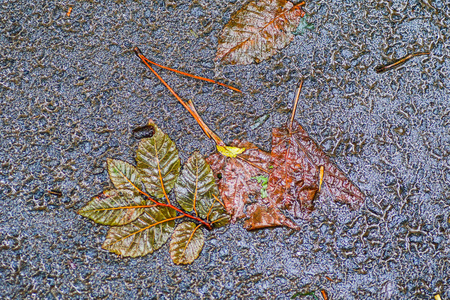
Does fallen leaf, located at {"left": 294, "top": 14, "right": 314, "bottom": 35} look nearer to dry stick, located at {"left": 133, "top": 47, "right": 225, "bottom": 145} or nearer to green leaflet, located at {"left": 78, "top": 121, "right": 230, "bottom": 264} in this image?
dry stick, located at {"left": 133, "top": 47, "right": 225, "bottom": 145}

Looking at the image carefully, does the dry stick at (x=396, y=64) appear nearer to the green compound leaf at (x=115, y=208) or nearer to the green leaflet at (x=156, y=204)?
the green leaflet at (x=156, y=204)

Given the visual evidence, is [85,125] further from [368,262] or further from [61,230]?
[368,262]

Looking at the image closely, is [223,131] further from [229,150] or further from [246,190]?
[246,190]

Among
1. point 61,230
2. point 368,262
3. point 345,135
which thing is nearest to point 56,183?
point 61,230

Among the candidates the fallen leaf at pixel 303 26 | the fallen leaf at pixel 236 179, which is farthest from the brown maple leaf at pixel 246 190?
the fallen leaf at pixel 303 26

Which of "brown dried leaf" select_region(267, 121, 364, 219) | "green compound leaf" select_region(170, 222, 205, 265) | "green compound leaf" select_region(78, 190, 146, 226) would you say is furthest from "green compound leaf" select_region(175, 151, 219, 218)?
"brown dried leaf" select_region(267, 121, 364, 219)

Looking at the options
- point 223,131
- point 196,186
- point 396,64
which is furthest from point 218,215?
point 396,64

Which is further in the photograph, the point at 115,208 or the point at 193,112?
the point at 193,112
